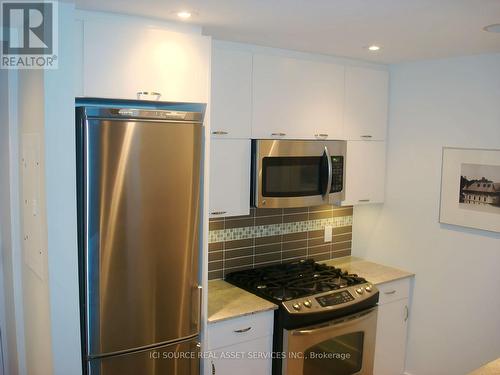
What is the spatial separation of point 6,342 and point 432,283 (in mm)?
2908

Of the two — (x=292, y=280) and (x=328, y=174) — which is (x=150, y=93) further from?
(x=292, y=280)

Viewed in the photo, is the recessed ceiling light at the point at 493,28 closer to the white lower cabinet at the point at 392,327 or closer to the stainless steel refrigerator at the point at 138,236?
the stainless steel refrigerator at the point at 138,236

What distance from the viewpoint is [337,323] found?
117 inches

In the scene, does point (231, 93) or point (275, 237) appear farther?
point (275, 237)

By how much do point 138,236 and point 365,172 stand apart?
192 cm


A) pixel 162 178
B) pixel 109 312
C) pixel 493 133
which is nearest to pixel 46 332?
pixel 109 312

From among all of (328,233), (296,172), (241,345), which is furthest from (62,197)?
(328,233)

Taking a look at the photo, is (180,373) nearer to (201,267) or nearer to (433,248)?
(201,267)

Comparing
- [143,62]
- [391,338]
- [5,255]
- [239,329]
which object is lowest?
[391,338]

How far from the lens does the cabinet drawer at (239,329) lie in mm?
2674

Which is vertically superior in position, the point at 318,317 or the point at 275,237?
the point at 275,237

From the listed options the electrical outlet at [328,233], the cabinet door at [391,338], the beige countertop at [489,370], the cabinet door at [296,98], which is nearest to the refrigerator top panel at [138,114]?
the cabinet door at [296,98]

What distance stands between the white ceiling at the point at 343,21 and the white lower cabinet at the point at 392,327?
5.35ft

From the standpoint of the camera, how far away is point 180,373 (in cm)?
253
